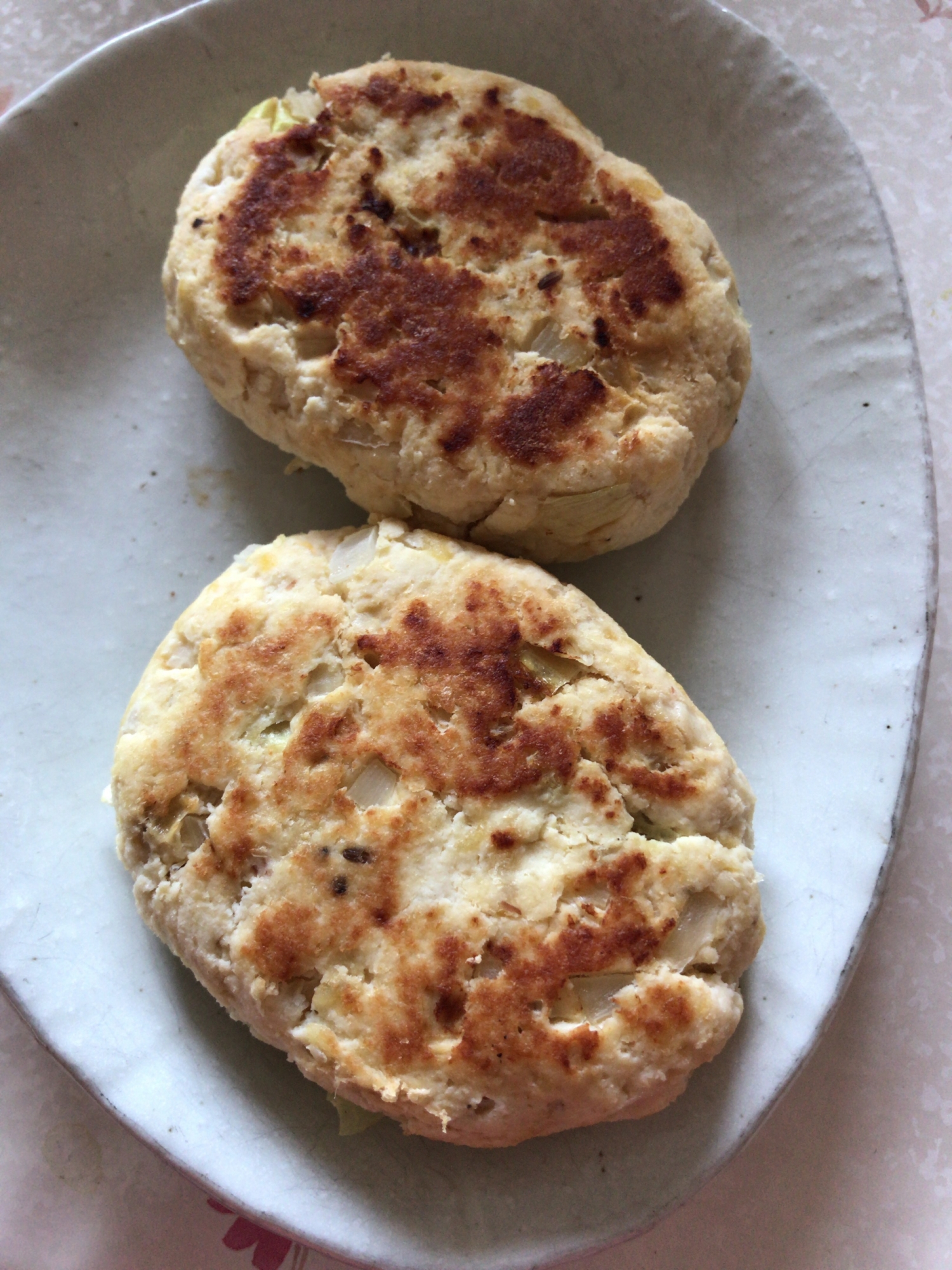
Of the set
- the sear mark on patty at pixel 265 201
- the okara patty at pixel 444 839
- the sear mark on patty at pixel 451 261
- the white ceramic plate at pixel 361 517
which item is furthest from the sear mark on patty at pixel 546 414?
the sear mark on patty at pixel 265 201

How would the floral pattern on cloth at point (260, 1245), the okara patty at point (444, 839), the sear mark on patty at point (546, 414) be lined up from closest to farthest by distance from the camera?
the okara patty at point (444, 839), the sear mark on patty at point (546, 414), the floral pattern on cloth at point (260, 1245)

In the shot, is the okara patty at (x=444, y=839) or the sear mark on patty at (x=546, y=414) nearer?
the okara patty at (x=444, y=839)

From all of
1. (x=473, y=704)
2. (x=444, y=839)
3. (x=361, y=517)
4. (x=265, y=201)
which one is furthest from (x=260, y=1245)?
(x=265, y=201)

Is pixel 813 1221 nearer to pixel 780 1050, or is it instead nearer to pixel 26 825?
pixel 780 1050

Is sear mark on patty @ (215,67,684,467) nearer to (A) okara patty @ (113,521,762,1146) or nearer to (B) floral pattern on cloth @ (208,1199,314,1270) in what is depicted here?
(A) okara patty @ (113,521,762,1146)

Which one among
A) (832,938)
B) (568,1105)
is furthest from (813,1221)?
(568,1105)

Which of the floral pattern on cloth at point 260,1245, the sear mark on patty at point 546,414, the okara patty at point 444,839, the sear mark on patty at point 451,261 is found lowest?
the floral pattern on cloth at point 260,1245

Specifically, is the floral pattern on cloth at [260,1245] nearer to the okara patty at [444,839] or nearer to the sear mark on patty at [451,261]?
the okara patty at [444,839]
